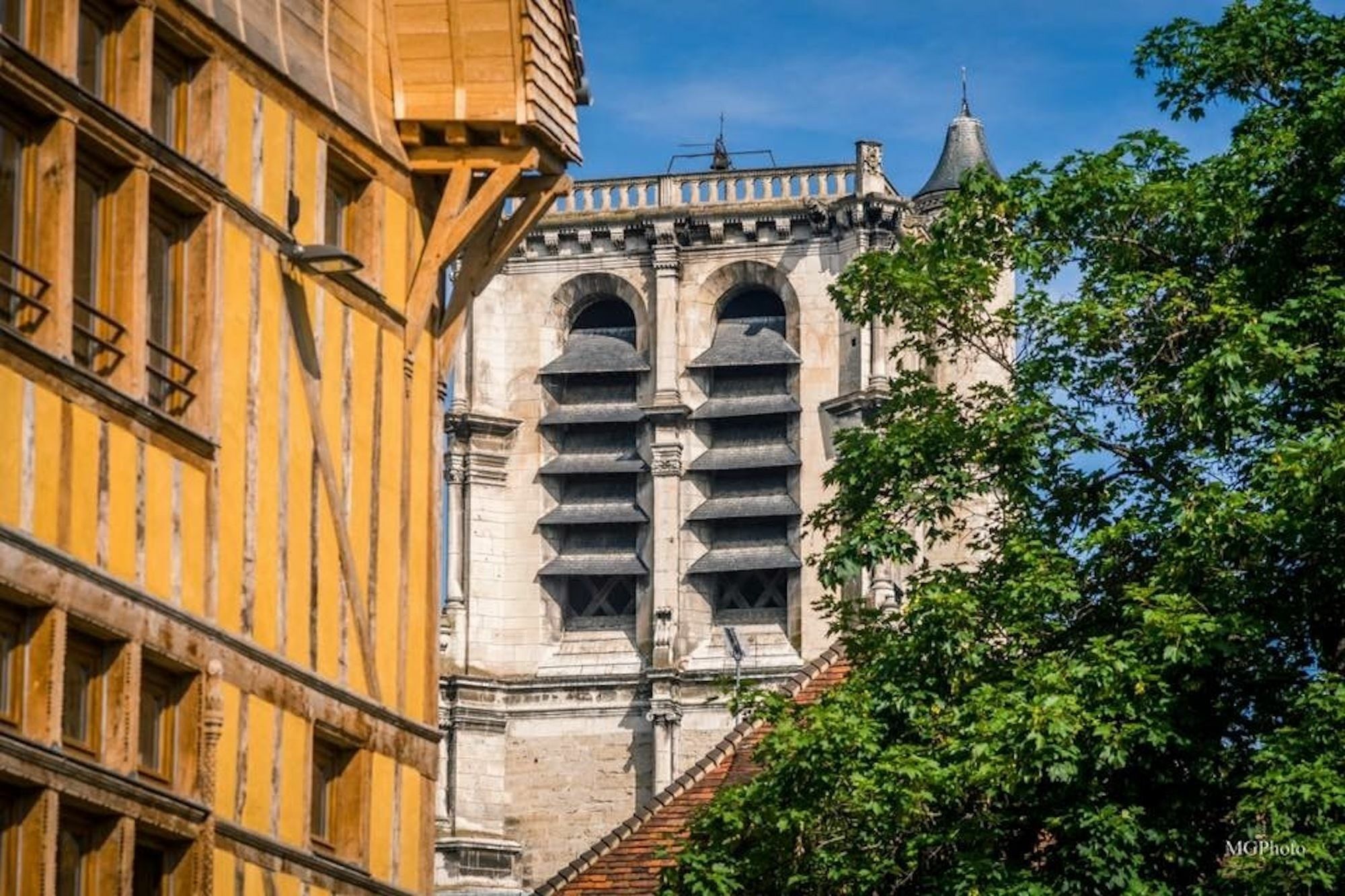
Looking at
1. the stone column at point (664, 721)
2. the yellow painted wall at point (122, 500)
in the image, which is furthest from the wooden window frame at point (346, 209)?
the stone column at point (664, 721)

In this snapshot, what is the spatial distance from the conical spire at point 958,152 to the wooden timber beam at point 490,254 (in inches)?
2279

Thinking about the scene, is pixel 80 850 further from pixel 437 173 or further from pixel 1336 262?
pixel 1336 262

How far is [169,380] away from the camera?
29.9m

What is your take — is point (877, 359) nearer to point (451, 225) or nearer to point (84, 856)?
point (451, 225)

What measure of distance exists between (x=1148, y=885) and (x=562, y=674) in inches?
2284

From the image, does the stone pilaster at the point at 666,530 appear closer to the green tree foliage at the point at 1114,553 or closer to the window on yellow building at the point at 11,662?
the green tree foliage at the point at 1114,553

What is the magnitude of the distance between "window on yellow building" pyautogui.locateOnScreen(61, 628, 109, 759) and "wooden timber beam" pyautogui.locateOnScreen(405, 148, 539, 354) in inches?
261

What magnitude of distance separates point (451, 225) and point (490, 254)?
1.23 metres

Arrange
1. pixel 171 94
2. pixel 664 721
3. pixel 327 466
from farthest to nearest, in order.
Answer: pixel 664 721, pixel 327 466, pixel 171 94

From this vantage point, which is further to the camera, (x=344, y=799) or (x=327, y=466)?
(x=344, y=799)

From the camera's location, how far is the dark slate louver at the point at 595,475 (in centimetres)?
9188

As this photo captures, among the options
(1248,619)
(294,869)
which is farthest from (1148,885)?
(294,869)

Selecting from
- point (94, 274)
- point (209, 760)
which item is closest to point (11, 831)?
point (209, 760)

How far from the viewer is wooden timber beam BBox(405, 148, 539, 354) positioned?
113 feet
